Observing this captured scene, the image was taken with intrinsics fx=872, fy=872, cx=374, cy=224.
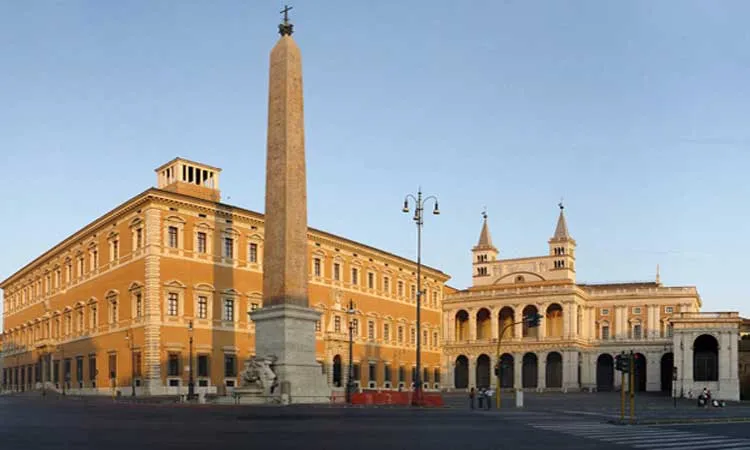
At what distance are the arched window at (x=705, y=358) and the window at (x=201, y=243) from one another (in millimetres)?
40069

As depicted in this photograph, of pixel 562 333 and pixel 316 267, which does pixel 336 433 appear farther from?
pixel 562 333

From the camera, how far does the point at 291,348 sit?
38.1m

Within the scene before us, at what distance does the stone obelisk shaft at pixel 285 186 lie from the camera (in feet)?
124

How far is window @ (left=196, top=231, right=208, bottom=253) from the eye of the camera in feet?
193

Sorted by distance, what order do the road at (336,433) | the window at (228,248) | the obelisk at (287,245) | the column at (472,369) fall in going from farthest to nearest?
the column at (472,369)
the window at (228,248)
the obelisk at (287,245)
the road at (336,433)

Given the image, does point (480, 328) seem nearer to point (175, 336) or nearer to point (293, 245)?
point (175, 336)

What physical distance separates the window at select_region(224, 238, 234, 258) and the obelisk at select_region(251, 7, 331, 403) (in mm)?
22512

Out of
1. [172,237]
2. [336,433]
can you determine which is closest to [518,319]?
[172,237]

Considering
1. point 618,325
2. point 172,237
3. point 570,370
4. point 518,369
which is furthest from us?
point 618,325

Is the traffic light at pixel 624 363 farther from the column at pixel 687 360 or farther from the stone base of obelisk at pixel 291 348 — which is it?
the column at pixel 687 360

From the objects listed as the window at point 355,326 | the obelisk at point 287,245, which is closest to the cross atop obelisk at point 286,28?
the obelisk at point 287,245

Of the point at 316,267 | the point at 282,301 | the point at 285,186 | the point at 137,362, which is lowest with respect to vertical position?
the point at 137,362

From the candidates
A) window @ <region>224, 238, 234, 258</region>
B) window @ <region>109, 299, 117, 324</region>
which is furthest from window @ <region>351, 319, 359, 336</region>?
window @ <region>109, 299, 117, 324</region>

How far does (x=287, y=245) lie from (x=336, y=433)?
58.2 feet
